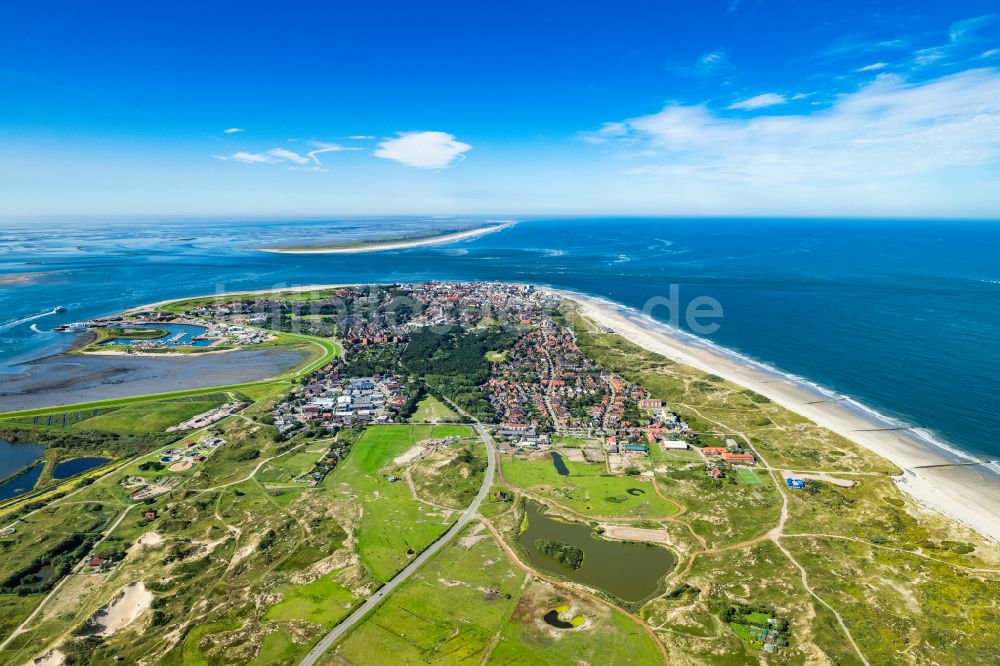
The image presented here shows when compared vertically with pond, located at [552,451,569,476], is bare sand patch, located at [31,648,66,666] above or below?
below

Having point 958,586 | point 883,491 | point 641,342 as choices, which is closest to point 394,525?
point 958,586

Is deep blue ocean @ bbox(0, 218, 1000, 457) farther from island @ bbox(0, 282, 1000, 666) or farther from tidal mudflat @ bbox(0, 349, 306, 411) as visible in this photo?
island @ bbox(0, 282, 1000, 666)

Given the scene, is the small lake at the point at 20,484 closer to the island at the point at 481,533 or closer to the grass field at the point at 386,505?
the island at the point at 481,533

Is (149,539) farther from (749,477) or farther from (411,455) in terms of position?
(749,477)

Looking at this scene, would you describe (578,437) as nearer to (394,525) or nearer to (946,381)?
(394,525)

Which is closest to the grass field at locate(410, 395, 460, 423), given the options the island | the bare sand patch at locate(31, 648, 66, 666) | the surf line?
the island

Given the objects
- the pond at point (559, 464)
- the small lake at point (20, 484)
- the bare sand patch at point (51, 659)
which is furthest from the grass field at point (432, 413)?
the small lake at point (20, 484)
